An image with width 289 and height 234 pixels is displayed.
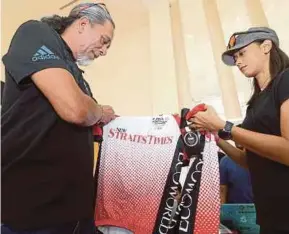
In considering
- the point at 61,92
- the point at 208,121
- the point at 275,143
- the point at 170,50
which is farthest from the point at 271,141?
the point at 170,50

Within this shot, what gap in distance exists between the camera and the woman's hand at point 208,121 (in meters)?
1.12

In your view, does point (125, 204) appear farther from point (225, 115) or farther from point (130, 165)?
point (225, 115)

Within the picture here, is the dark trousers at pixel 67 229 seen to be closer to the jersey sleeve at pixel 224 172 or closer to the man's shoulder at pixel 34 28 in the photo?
the man's shoulder at pixel 34 28

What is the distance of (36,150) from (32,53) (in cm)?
Result: 25

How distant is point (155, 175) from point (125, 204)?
7.8 inches

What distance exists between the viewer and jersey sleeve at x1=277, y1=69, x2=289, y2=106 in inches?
36.9

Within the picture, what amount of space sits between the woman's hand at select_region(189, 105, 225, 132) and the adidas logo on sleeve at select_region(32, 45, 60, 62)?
648mm

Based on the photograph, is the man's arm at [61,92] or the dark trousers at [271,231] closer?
the man's arm at [61,92]

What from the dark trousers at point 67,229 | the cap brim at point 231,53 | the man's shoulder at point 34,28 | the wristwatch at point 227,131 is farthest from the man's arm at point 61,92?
the cap brim at point 231,53

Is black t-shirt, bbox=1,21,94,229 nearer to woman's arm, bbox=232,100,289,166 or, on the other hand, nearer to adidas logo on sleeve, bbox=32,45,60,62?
adidas logo on sleeve, bbox=32,45,60,62

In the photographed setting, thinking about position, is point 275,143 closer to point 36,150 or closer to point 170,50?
point 36,150

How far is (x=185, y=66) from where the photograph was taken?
2.46 meters

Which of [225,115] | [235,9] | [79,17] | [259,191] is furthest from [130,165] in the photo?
[235,9]

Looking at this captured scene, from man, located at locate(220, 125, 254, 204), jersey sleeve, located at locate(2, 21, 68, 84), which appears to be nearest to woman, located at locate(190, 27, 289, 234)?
jersey sleeve, located at locate(2, 21, 68, 84)
